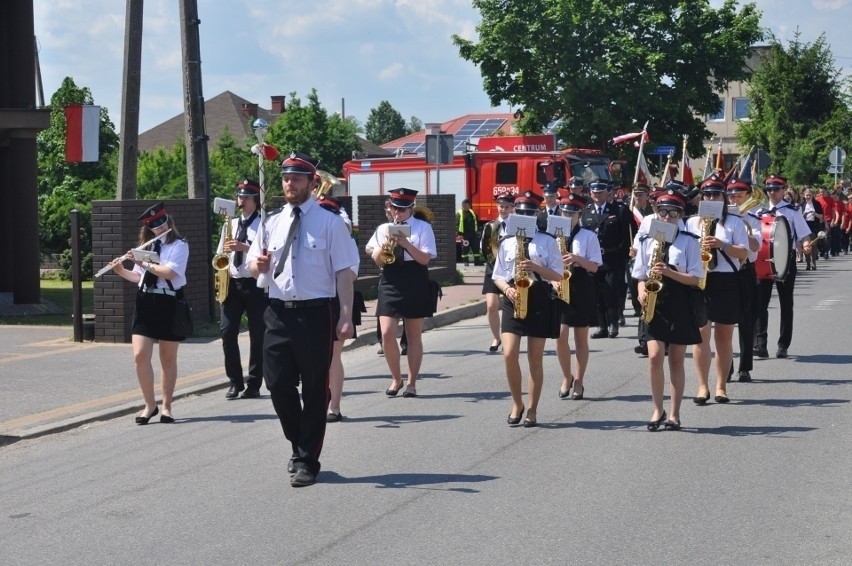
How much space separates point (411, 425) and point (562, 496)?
8.97 feet

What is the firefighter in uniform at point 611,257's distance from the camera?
624 inches

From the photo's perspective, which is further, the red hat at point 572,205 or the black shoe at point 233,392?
the black shoe at point 233,392

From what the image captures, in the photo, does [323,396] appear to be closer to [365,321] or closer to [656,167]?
[365,321]

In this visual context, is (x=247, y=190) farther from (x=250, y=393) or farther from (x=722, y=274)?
(x=722, y=274)

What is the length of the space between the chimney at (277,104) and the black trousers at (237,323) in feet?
318

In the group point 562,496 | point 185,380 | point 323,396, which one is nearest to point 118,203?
point 185,380

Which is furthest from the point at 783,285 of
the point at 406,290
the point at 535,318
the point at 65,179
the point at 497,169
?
the point at 65,179

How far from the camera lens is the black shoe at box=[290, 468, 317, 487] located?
26.1 ft

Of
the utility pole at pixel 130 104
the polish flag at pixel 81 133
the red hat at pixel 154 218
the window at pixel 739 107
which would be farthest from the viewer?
the window at pixel 739 107

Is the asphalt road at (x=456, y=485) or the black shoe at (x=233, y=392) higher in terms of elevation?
the black shoe at (x=233, y=392)

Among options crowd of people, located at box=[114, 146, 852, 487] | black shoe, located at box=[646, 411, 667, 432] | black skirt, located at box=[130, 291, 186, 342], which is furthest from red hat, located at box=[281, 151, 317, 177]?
black shoe, located at box=[646, 411, 667, 432]

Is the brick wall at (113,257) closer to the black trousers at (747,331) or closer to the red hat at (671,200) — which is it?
the black trousers at (747,331)

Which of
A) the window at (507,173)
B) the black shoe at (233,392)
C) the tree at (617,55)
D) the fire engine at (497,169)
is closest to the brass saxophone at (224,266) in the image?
the black shoe at (233,392)

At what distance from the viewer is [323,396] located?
8.13m
